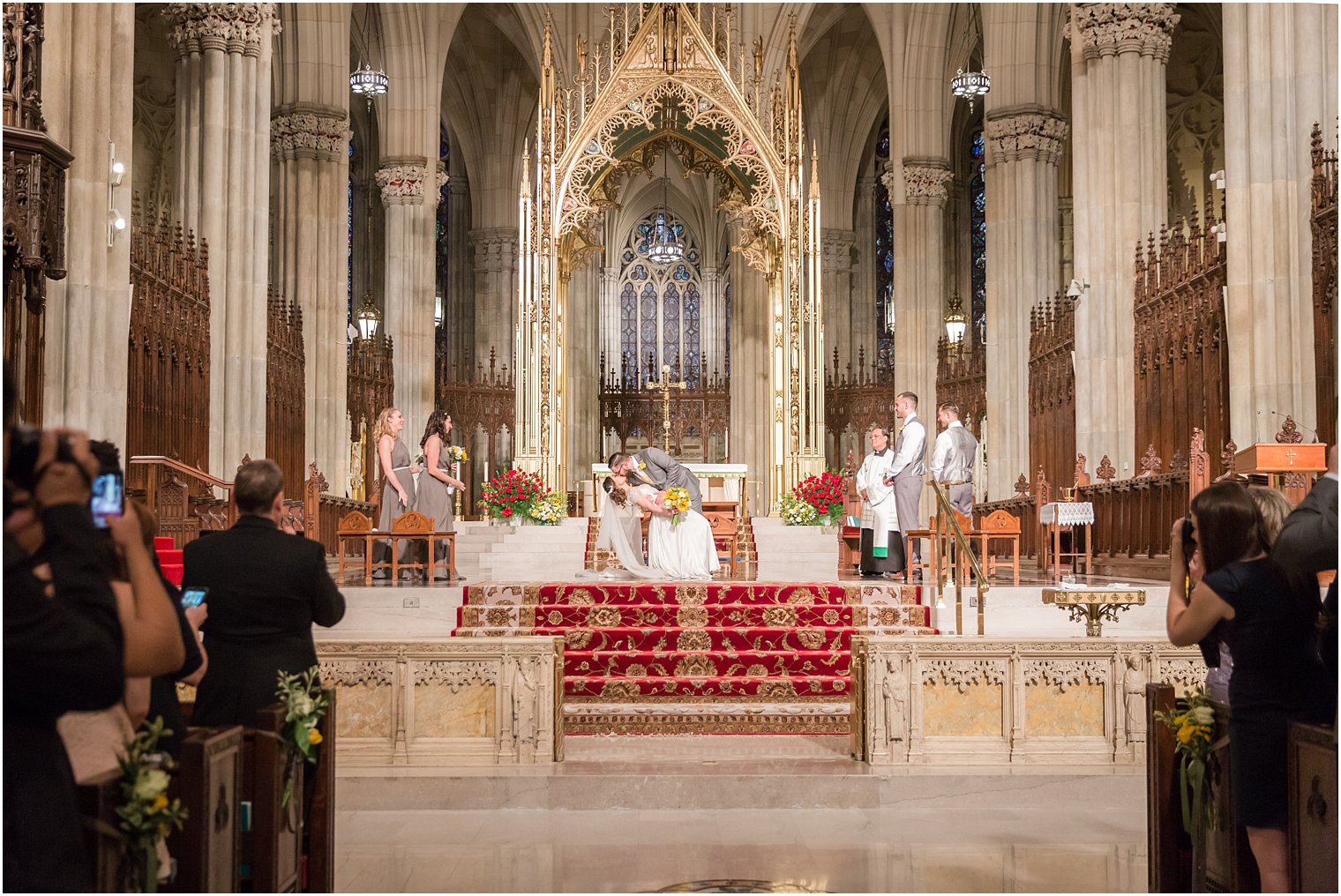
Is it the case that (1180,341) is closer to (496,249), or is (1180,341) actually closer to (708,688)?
(708,688)

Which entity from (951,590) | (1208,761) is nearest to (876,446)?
(951,590)

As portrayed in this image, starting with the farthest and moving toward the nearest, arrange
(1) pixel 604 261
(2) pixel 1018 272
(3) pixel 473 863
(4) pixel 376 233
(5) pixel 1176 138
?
(1) pixel 604 261
(4) pixel 376 233
(5) pixel 1176 138
(2) pixel 1018 272
(3) pixel 473 863

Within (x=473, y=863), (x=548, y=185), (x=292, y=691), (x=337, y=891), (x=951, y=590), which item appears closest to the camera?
(x=292, y=691)

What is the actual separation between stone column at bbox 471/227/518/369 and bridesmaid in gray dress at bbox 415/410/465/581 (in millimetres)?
17918

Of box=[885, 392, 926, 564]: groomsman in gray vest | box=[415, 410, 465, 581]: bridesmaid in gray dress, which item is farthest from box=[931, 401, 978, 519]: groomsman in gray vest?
box=[415, 410, 465, 581]: bridesmaid in gray dress

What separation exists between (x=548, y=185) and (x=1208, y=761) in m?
14.4

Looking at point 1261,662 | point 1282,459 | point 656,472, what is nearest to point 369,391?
point 656,472

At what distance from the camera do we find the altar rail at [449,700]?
7.43 meters

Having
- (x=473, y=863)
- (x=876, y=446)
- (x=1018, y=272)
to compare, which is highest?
(x=1018, y=272)

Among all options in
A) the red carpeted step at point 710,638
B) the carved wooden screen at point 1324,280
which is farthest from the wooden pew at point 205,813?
the carved wooden screen at point 1324,280

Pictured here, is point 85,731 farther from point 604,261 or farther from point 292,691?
point 604,261

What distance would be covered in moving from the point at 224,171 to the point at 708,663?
9035mm

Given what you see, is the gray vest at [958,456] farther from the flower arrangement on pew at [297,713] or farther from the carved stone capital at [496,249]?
the carved stone capital at [496,249]

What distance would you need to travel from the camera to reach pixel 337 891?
534 cm
